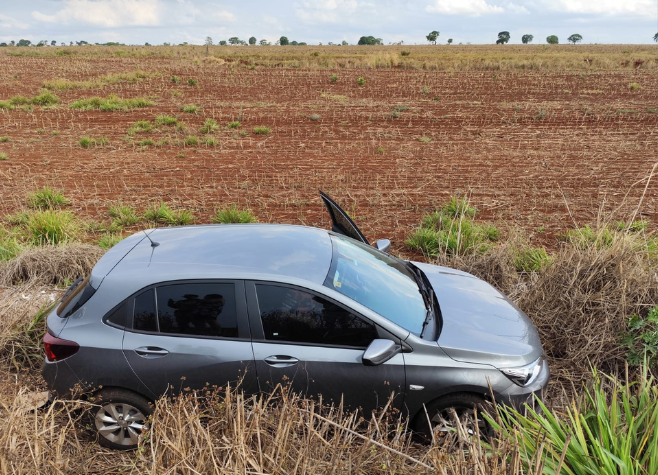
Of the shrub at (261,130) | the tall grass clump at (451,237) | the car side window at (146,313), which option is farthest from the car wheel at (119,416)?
the shrub at (261,130)

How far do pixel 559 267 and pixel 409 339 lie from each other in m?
2.73

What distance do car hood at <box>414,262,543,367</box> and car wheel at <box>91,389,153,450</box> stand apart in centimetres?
229

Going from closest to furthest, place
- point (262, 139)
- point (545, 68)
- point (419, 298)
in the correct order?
point (419, 298)
point (262, 139)
point (545, 68)

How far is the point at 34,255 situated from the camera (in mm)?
6652

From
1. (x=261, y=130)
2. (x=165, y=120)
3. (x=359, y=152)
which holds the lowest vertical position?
(x=359, y=152)

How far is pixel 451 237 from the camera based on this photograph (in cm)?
752

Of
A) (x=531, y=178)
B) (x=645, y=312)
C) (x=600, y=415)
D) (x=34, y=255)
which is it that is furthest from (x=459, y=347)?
(x=531, y=178)

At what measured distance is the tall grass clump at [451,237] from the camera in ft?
23.6

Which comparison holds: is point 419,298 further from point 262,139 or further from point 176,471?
A: point 262,139

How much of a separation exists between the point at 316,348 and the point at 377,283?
84 centimetres

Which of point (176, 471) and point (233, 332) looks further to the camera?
point (233, 332)

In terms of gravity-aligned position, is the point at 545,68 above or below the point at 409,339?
above

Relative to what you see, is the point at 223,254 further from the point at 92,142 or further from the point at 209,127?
the point at 209,127

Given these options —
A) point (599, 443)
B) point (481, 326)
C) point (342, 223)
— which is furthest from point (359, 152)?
point (599, 443)
